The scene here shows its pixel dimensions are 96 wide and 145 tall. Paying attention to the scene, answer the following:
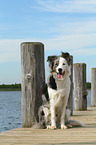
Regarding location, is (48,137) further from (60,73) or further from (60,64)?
(60,64)

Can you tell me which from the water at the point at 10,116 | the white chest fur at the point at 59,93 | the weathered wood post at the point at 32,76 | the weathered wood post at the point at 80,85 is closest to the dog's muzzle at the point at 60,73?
the white chest fur at the point at 59,93

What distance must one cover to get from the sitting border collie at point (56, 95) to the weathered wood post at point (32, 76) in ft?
0.57

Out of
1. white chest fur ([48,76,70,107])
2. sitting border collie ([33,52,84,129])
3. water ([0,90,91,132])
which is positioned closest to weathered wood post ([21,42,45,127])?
sitting border collie ([33,52,84,129])

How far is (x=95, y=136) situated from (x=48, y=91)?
1.23 meters

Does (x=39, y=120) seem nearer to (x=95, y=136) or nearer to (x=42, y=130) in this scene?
(x=42, y=130)

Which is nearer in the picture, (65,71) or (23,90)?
(65,71)

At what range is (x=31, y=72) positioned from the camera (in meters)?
5.43

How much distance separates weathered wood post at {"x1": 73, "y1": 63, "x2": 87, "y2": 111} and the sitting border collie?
376 centimetres

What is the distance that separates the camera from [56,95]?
5211 mm

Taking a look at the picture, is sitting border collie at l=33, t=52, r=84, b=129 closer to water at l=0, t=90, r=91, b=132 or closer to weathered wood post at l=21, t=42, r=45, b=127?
weathered wood post at l=21, t=42, r=45, b=127

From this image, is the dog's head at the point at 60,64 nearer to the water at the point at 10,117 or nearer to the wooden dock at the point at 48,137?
the wooden dock at the point at 48,137

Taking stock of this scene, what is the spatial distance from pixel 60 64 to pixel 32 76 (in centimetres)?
73

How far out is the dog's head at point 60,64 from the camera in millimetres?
4973

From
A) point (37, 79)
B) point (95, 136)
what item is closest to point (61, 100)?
point (37, 79)
